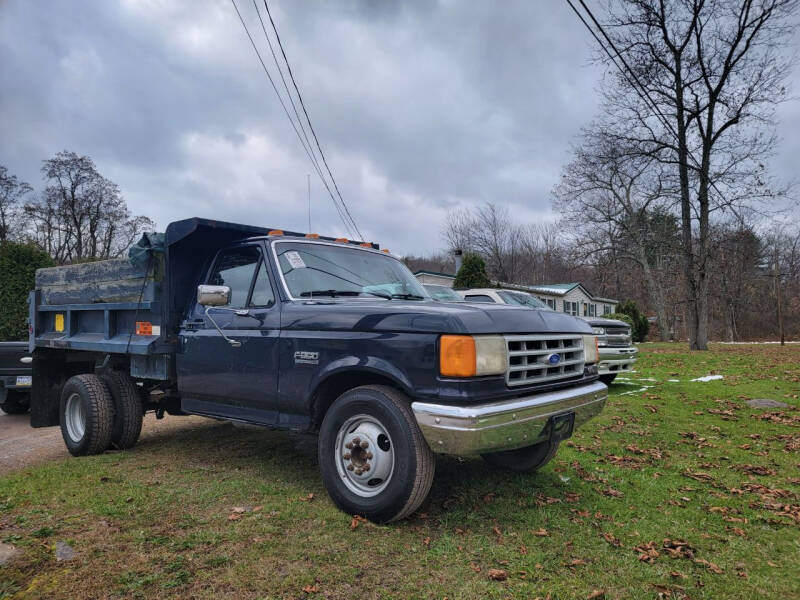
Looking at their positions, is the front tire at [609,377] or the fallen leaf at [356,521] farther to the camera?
the front tire at [609,377]

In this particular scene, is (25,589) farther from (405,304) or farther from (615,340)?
(615,340)

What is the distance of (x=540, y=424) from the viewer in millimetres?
3242

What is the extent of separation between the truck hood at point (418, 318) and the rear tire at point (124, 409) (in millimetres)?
2499

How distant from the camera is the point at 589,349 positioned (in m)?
4.09

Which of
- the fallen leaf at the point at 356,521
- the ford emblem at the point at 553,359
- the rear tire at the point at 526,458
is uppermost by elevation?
the ford emblem at the point at 553,359

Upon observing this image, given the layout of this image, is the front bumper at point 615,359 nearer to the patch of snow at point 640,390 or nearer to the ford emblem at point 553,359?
the patch of snow at point 640,390

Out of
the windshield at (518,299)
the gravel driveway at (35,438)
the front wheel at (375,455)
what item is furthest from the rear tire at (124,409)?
the windshield at (518,299)

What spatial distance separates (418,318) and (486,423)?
0.75 m

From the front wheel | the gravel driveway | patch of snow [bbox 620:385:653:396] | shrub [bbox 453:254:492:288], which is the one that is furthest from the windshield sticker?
shrub [bbox 453:254:492:288]

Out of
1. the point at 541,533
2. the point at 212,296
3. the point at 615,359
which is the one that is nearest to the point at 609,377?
the point at 615,359

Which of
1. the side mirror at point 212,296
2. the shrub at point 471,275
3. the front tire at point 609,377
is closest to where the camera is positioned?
the side mirror at point 212,296

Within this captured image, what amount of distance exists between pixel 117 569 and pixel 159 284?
2730 mm

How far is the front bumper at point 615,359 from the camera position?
852 cm

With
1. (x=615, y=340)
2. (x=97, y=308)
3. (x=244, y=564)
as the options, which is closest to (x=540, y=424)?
(x=244, y=564)
